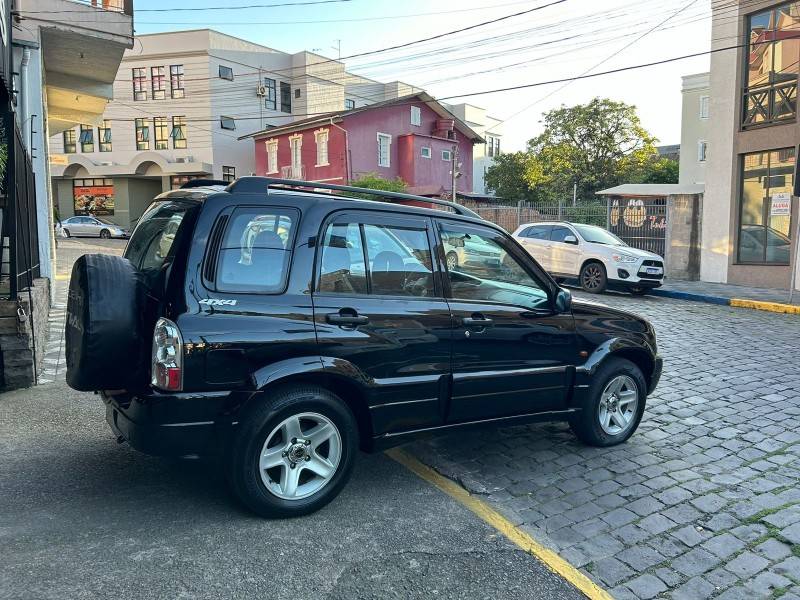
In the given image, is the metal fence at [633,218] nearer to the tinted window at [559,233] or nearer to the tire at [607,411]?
the tinted window at [559,233]

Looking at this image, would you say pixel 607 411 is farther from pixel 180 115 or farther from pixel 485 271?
pixel 180 115

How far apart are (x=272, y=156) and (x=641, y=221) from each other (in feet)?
87.3

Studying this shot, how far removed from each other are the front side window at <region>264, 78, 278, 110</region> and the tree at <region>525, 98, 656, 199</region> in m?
18.4

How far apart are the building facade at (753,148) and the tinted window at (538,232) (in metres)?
4.59

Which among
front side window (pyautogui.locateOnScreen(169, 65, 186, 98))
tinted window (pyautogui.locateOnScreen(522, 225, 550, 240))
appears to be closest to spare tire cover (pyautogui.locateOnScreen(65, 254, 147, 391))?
tinted window (pyautogui.locateOnScreen(522, 225, 550, 240))

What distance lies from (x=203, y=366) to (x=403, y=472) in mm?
1739

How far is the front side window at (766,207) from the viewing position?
1553 centimetres

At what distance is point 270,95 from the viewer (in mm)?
44562

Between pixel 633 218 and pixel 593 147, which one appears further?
pixel 593 147

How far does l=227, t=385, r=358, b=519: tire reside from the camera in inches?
137

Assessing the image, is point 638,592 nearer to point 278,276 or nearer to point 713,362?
point 278,276

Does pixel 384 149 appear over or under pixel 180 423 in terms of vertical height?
over

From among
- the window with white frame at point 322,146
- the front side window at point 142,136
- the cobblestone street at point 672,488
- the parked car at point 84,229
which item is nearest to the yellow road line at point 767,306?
the cobblestone street at point 672,488

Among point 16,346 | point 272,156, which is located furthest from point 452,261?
point 272,156
